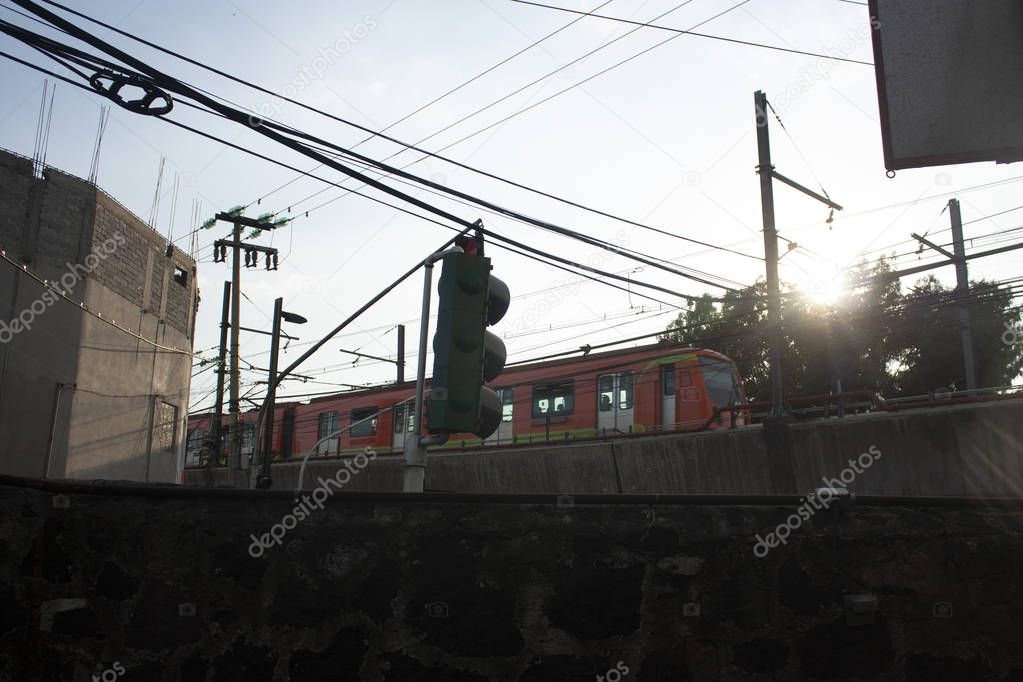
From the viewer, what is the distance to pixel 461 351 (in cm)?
542

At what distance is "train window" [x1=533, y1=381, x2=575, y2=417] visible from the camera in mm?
22938

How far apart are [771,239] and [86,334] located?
1293 centimetres

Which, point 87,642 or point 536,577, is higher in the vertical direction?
point 536,577

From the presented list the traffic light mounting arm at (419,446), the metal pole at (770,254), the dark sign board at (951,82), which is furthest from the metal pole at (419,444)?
the metal pole at (770,254)

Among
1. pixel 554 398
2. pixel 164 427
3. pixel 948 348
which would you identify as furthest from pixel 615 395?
pixel 948 348

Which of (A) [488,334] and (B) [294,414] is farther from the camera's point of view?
(B) [294,414]

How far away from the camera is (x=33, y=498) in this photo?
3695mm

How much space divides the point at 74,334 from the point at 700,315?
37053 mm

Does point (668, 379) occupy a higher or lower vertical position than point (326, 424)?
higher

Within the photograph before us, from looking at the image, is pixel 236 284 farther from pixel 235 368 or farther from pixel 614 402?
pixel 614 402

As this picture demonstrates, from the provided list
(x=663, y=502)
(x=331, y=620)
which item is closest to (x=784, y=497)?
(x=663, y=502)

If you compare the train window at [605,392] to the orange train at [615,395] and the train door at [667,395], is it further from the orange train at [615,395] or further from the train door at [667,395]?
the train door at [667,395]

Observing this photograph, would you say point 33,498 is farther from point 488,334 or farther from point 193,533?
point 488,334

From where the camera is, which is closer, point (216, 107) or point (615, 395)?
point (216, 107)
